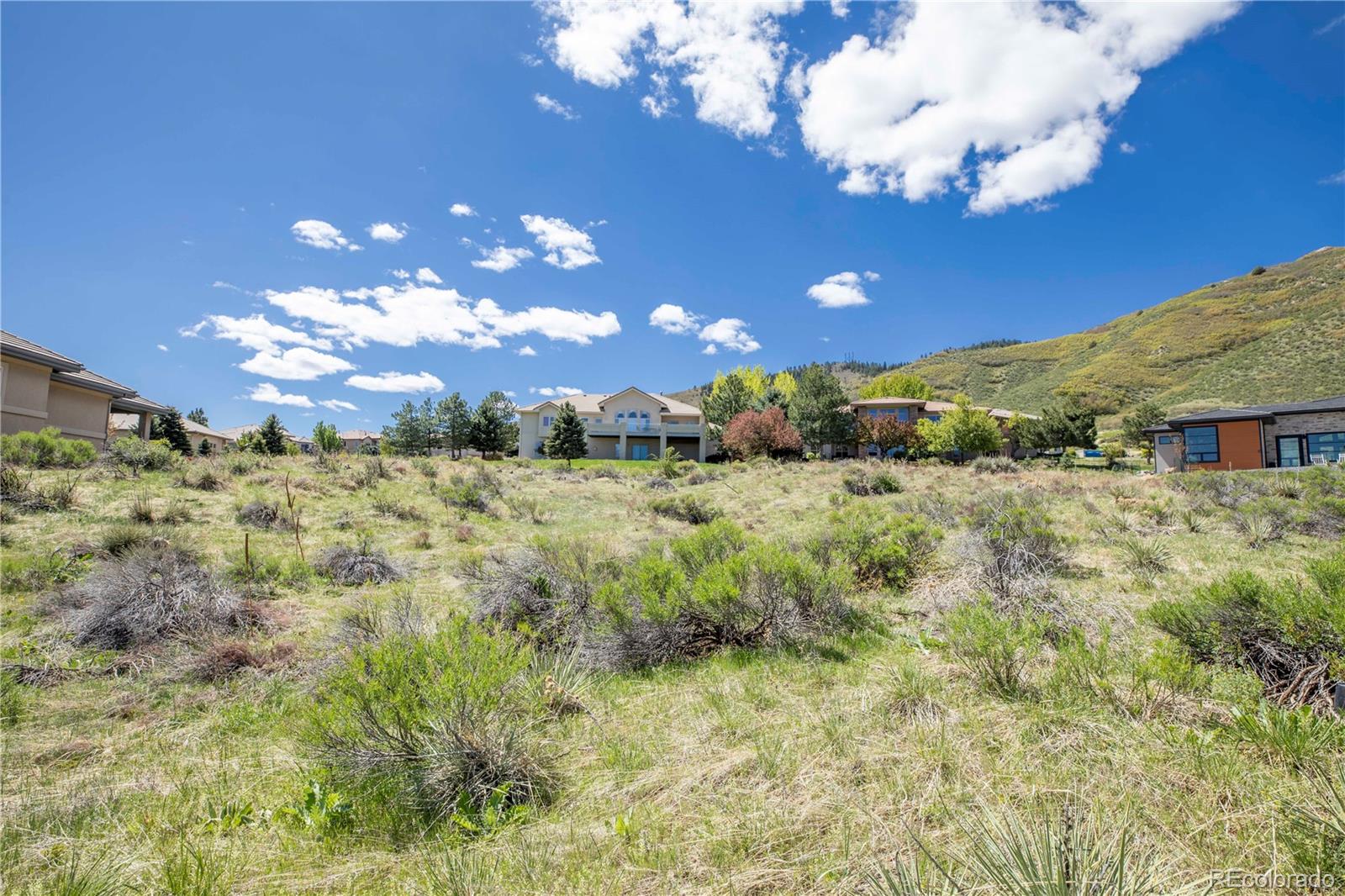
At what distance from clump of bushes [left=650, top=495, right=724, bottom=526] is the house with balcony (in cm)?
3041

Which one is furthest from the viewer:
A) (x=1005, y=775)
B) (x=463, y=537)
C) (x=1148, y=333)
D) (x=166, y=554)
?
(x=1148, y=333)

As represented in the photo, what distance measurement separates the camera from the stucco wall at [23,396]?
14.2 m

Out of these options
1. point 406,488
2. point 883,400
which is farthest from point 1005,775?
point 883,400

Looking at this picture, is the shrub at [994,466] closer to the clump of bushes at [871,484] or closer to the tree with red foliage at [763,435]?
the clump of bushes at [871,484]

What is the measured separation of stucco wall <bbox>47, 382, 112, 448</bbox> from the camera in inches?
645

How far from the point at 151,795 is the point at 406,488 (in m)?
13.4

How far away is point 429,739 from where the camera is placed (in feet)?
8.86

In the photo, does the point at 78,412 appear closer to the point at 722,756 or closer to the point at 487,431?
the point at 722,756

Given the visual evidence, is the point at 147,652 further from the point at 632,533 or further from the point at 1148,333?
the point at 1148,333

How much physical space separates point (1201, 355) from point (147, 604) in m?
99.2

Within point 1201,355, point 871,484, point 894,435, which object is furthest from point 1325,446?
point 1201,355

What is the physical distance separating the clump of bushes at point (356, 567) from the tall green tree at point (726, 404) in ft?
126

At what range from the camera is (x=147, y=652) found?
15.3 feet

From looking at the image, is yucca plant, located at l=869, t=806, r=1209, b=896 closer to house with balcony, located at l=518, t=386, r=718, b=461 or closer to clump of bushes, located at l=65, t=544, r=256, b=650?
clump of bushes, located at l=65, t=544, r=256, b=650
